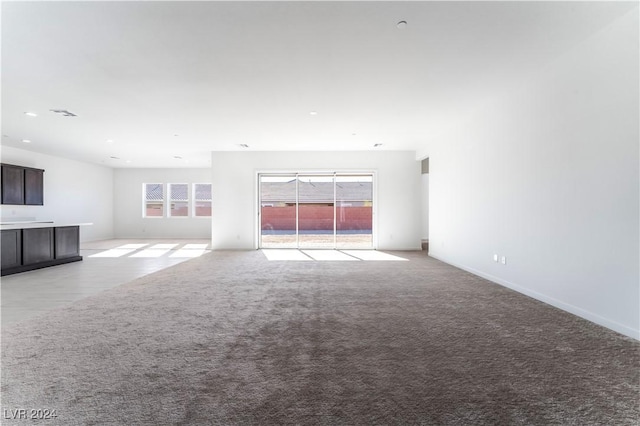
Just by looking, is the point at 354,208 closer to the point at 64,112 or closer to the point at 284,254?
the point at 284,254

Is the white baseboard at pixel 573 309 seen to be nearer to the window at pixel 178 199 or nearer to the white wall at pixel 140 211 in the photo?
the white wall at pixel 140 211

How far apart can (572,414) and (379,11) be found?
3019 mm

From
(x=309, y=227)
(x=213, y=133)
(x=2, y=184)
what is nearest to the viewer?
(x=213, y=133)

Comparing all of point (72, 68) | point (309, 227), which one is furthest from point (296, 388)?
point (309, 227)

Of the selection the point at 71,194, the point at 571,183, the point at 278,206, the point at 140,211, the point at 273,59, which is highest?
the point at 273,59

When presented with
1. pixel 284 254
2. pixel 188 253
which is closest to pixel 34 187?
pixel 188 253

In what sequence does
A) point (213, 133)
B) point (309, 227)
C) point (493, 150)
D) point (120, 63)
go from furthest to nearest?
point (309, 227)
point (213, 133)
point (493, 150)
point (120, 63)

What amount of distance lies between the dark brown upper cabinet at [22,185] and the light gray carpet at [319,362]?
6.42 metres

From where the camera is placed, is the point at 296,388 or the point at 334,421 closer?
the point at 334,421

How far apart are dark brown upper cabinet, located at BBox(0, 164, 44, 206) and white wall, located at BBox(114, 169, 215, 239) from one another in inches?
118

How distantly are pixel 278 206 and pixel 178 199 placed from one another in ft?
16.6

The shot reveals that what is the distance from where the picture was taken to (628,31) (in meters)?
2.57

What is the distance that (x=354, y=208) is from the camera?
336 inches

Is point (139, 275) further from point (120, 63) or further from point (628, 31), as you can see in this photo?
point (628, 31)
